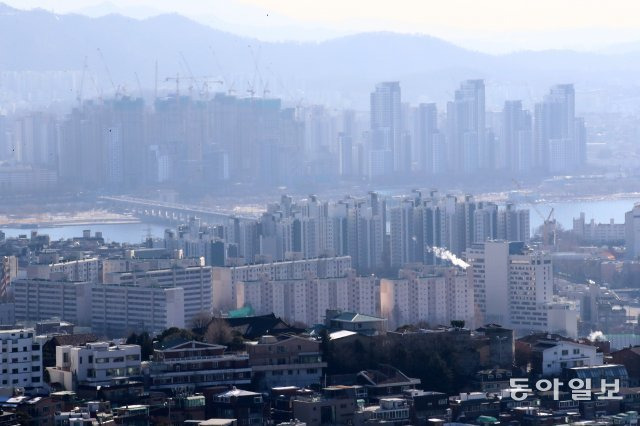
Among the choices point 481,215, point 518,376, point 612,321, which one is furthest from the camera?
point 481,215

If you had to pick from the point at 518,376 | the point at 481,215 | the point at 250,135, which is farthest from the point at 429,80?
the point at 518,376

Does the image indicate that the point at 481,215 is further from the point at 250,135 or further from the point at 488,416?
the point at 250,135

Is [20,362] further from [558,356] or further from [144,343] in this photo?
[558,356]

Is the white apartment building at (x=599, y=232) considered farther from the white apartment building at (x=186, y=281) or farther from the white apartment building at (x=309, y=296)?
the white apartment building at (x=186, y=281)

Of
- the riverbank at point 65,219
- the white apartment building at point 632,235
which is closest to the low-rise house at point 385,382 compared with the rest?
the white apartment building at point 632,235

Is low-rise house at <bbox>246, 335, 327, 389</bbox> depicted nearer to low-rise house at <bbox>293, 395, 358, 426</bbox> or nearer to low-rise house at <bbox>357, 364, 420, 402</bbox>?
low-rise house at <bbox>357, 364, 420, 402</bbox>

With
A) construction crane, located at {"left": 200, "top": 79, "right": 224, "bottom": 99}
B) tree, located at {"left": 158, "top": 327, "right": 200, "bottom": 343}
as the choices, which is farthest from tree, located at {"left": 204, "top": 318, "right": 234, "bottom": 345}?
construction crane, located at {"left": 200, "top": 79, "right": 224, "bottom": 99}
